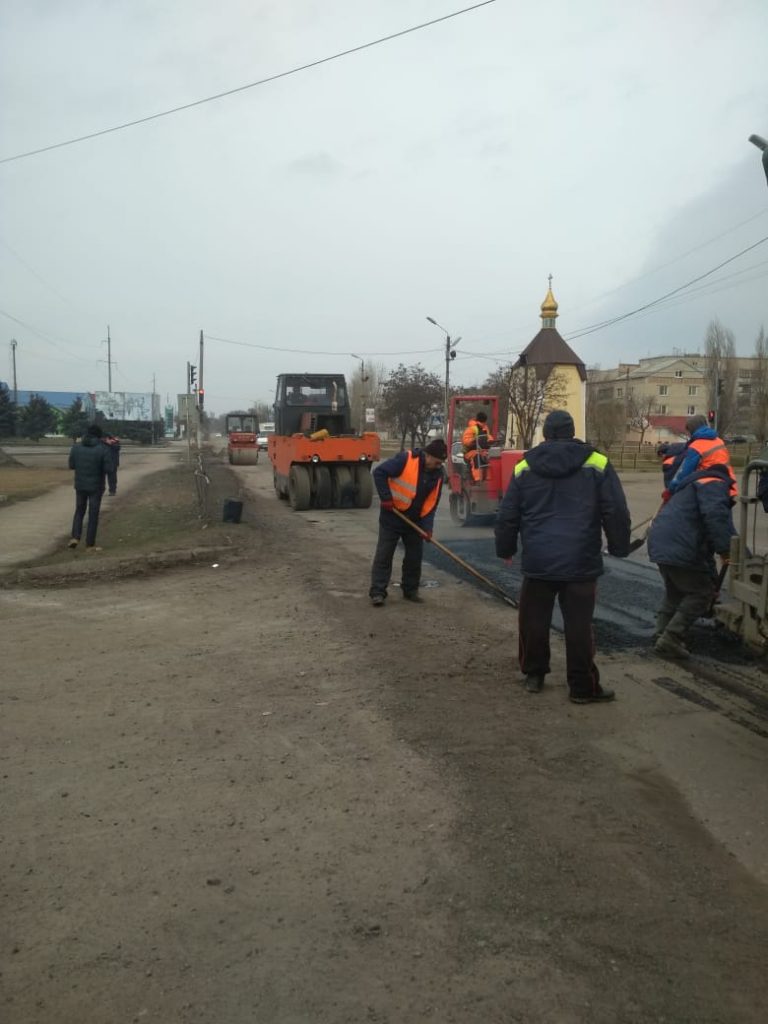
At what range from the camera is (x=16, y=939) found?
2857 millimetres

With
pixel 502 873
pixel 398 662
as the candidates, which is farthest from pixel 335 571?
pixel 502 873

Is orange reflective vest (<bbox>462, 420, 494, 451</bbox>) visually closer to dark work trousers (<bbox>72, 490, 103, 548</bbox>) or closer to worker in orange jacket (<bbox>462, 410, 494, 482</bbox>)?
worker in orange jacket (<bbox>462, 410, 494, 482</bbox>)

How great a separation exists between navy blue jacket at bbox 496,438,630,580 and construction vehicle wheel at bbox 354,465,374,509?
12670 millimetres

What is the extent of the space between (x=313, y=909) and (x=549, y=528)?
2890mm

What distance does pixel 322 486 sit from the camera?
1800 cm

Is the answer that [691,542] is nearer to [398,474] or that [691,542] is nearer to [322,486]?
[398,474]

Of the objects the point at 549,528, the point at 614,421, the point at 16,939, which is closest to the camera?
the point at 16,939

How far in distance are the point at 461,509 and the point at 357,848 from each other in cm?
1204

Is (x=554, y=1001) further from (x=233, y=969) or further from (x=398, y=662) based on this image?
(x=398, y=662)

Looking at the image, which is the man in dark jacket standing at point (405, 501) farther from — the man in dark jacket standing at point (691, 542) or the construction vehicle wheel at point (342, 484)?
the construction vehicle wheel at point (342, 484)

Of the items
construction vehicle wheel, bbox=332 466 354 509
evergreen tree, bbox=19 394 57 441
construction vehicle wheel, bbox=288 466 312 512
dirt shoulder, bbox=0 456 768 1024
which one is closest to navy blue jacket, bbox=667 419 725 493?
dirt shoulder, bbox=0 456 768 1024

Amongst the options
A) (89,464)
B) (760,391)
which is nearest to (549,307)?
(760,391)

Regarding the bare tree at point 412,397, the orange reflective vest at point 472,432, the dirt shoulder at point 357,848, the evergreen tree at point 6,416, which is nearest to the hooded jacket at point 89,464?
the dirt shoulder at point 357,848

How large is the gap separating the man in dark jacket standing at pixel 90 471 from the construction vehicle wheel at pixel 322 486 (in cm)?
641
